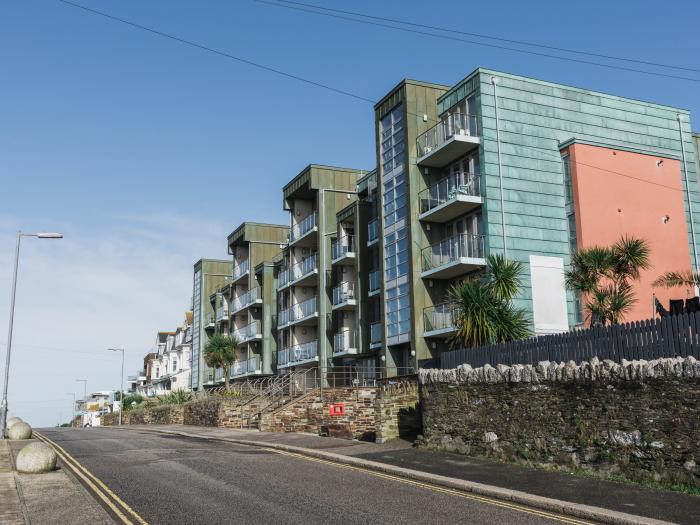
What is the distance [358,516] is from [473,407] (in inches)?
328

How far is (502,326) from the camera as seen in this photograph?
2136 centimetres

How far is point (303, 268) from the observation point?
49156 mm

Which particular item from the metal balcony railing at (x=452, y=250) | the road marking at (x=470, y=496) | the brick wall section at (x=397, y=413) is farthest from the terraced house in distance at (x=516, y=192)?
the road marking at (x=470, y=496)

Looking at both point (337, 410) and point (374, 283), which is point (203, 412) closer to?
point (374, 283)

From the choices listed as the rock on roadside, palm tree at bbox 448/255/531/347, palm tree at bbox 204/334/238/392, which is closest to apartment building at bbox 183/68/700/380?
palm tree at bbox 448/255/531/347

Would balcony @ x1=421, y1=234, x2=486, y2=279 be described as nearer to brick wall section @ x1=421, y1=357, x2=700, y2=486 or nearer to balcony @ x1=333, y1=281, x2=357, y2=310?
balcony @ x1=333, y1=281, x2=357, y2=310

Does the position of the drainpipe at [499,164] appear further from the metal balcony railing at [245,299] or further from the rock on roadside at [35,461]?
the metal balcony railing at [245,299]

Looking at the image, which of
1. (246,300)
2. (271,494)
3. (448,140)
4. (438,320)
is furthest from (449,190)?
(246,300)

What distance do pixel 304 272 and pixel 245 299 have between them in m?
12.5

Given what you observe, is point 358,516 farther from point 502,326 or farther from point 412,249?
point 412,249

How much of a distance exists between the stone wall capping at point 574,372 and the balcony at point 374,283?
59.6 feet

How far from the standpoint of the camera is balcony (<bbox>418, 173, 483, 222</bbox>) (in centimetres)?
3186

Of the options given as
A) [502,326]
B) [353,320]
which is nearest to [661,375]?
[502,326]

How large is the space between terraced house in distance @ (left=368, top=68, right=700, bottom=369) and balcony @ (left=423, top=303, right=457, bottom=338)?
0.24ft
